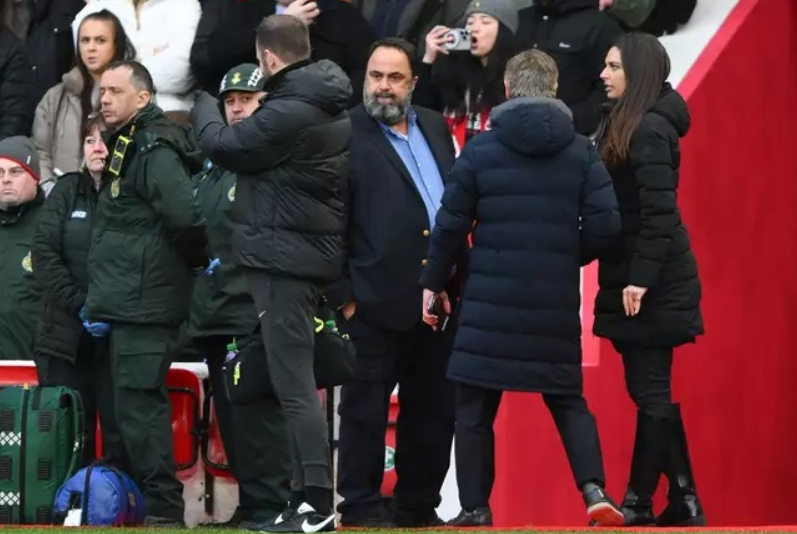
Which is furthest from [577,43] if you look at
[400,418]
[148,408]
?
[148,408]

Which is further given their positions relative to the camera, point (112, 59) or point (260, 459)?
point (112, 59)

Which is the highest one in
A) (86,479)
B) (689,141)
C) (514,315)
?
(689,141)

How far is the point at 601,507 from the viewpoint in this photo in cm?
994

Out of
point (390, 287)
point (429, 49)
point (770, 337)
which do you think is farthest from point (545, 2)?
point (390, 287)

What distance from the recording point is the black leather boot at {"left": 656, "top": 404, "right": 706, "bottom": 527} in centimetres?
1088

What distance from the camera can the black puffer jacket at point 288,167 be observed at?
32.2ft

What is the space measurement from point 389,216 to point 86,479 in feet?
6.14

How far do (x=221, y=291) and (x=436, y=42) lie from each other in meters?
2.83

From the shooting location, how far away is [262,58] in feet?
32.6

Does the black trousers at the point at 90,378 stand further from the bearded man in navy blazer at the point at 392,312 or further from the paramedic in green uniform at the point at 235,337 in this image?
the bearded man in navy blazer at the point at 392,312

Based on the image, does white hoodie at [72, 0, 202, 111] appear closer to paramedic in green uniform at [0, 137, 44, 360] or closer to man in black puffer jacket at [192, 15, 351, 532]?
paramedic in green uniform at [0, 137, 44, 360]

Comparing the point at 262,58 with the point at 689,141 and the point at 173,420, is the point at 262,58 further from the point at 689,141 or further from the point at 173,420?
the point at 689,141

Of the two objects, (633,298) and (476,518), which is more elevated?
(633,298)

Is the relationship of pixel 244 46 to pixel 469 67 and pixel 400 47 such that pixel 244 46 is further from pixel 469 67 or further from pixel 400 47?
pixel 400 47
